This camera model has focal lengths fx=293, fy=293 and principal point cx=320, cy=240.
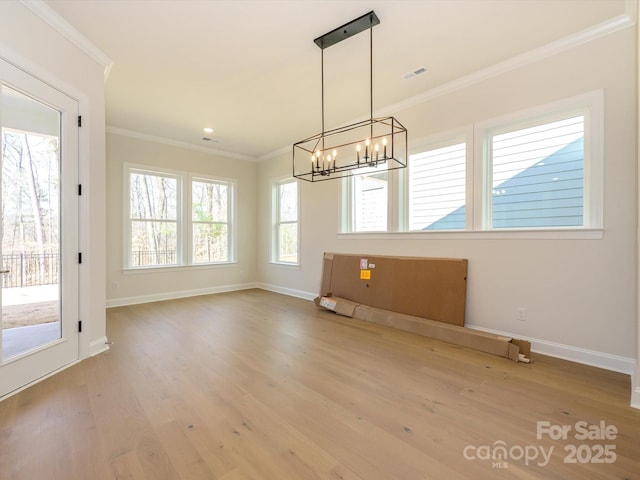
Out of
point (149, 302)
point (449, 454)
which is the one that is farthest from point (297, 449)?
point (149, 302)

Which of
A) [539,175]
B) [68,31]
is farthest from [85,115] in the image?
[539,175]

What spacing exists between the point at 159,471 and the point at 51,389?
152 cm

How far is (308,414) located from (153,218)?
4903 mm

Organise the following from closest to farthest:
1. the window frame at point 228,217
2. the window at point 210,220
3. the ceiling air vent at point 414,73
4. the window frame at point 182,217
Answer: the ceiling air vent at point 414,73 < the window frame at point 182,217 < the window frame at point 228,217 < the window at point 210,220

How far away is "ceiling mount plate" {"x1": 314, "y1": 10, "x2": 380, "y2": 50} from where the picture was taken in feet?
8.19

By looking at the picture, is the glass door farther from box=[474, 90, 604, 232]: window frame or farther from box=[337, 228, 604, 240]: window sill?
box=[474, 90, 604, 232]: window frame

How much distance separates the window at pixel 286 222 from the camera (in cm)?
609

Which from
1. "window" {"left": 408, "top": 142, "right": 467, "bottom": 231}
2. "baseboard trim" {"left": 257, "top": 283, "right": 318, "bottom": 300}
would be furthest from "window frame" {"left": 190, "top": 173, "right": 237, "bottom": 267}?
"window" {"left": 408, "top": 142, "right": 467, "bottom": 231}

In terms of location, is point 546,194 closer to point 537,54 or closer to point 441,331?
point 537,54

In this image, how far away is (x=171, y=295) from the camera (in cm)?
561

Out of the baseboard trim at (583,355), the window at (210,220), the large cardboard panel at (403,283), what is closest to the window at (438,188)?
the large cardboard panel at (403,283)

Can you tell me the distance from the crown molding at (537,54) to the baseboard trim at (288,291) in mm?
3569

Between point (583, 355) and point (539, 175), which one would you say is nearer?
point (583, 355)

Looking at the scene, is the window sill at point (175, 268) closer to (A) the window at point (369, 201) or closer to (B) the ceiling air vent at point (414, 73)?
(A) the window at point (369, 201)
